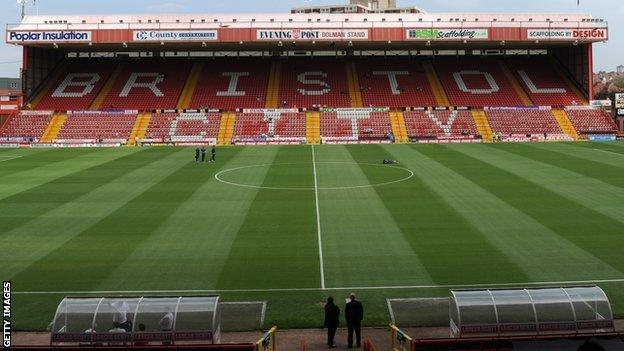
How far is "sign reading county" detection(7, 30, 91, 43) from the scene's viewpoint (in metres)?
68.1

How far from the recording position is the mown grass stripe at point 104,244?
18.5 metres

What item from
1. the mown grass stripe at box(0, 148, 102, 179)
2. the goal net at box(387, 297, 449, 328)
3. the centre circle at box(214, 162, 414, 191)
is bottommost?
the goal net at box(387, 297, 449, 328)

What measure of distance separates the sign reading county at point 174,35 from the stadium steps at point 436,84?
2558cm

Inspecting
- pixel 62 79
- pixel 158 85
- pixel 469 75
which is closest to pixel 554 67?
pixel 469 75

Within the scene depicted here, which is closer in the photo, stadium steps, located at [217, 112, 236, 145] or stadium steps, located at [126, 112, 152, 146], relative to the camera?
stadium steps, located at [126, 112, 152, 146]

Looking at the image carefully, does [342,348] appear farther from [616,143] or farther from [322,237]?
[616,143]

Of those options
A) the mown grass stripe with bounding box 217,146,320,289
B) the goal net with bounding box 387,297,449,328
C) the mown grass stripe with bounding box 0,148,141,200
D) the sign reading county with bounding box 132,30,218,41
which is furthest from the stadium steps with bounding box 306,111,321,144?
the goal net with bounding box 387,297,449,328

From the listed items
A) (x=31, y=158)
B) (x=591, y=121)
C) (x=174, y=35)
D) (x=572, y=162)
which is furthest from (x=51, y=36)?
(x=591, y=121)

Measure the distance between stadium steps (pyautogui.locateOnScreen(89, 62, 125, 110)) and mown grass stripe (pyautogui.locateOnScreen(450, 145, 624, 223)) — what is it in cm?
4312

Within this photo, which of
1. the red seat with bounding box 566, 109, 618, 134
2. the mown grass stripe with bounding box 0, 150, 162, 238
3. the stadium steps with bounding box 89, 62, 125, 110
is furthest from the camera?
the stadium steps with bounding box 89, 62, 125, 110

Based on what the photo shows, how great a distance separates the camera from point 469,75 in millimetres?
76750

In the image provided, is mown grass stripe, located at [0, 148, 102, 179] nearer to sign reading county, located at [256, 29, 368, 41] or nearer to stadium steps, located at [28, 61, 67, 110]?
stadium steps, located at [28, 61, 67, 110]

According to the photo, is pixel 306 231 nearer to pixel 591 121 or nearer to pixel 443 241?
pixel 443 241

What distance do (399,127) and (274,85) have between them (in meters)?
16.8
